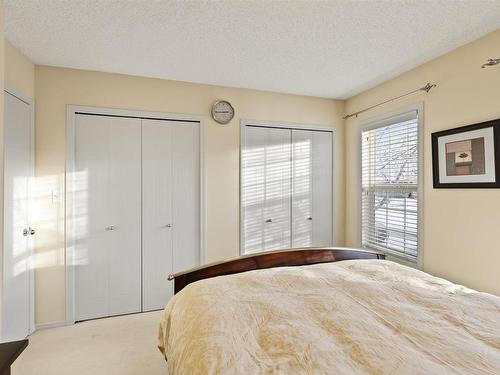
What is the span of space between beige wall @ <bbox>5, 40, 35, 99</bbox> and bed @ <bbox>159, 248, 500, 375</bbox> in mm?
2112

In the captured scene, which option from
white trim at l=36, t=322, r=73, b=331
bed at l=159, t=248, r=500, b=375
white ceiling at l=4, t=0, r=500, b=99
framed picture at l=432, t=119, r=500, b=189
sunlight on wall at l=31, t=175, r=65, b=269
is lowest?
white trim at l=36, t=322, r=73, b=331

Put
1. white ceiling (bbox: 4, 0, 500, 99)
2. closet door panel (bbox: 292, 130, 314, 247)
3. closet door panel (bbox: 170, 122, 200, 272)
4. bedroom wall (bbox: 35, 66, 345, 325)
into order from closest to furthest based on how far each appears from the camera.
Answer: white ceiling (bbox: 4, 0, 500, 99), bedroom wall (bbox: 35, 66, 345, 325), closet door panel (bbox: 170, 122, 200, 272), closet door panel (bbox: 292, 130, 314, 247)

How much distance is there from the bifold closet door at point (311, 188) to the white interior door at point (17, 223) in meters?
2.77

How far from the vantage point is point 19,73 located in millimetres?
2506

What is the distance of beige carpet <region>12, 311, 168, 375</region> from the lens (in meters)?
2.16

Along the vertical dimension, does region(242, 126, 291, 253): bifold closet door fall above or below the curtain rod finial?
below

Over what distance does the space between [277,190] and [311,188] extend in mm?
485

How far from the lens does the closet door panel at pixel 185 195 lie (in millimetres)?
3234

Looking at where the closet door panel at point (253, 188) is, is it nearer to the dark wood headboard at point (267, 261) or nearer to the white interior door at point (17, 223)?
the dark wood headboard at point (267, 261)

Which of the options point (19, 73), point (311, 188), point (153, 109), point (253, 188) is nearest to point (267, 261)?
point (253, 188)

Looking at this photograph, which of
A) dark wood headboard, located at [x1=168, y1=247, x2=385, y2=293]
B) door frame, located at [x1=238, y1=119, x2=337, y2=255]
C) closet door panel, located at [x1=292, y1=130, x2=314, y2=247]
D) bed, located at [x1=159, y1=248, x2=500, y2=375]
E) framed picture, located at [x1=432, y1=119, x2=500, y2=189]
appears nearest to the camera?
bed, located at [x1=159, y1=248, x2=500, y2=375]

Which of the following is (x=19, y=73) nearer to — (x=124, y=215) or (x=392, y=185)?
(x=124, y=215)

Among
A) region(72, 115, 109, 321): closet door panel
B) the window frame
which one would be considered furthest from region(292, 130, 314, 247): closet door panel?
region(72, 115, 109, 321): closet door panel

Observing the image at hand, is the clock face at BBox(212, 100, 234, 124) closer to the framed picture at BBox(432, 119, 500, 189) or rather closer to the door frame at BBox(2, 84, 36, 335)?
the door frame at BBox(2, 84, 36, 335)
